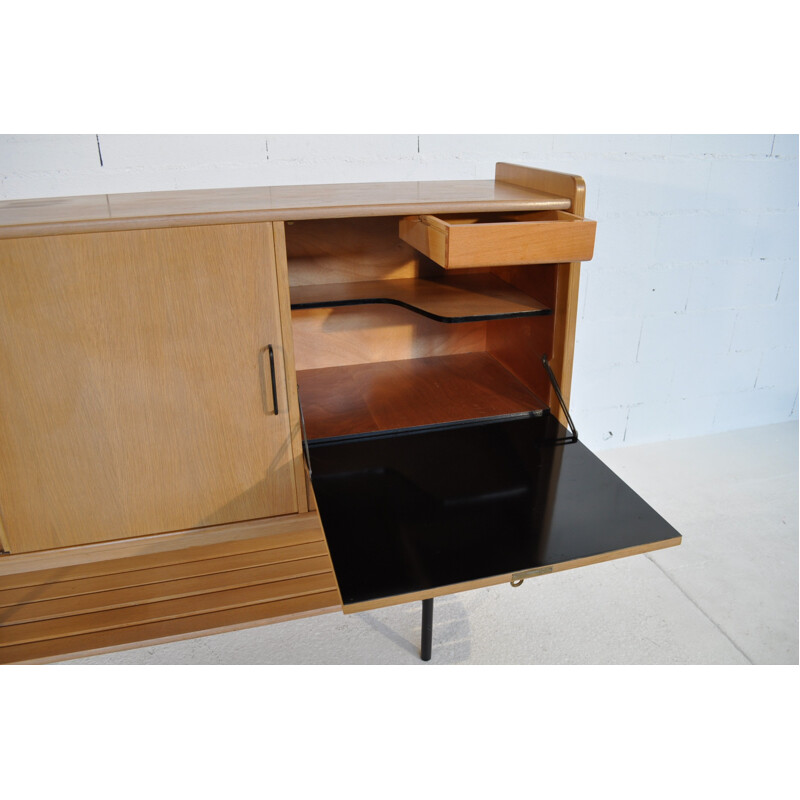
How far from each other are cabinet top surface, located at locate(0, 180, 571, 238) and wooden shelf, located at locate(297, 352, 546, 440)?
51 centimetres

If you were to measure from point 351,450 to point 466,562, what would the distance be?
19.2 inches

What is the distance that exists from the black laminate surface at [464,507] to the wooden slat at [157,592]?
0.23 meters

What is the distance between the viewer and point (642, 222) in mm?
2539

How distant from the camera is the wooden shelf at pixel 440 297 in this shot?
1591mm

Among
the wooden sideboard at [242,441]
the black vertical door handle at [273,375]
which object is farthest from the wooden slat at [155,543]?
the black vertical door handle at [273,375]

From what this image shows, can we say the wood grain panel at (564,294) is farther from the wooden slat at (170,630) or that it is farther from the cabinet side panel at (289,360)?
the wooden slat at (170,630)

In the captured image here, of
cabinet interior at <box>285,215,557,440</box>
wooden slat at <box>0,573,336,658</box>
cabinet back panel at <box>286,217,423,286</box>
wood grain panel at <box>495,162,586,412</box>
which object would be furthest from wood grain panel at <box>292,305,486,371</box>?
wooden slat at <box>0,573,336,658</box>

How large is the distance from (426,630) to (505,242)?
3.43ft

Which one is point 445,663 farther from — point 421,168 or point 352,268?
point 421,168

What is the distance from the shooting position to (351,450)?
1608 millimetres

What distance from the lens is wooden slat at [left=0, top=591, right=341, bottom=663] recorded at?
1.34 m

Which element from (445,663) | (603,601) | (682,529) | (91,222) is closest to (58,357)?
(91,222)

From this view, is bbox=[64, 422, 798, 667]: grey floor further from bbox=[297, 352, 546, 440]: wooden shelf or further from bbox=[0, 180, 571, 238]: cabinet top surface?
bbox=[0, 180, 571, 238]: cabinet top surface

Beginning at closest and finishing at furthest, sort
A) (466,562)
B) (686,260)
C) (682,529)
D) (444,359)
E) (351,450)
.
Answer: (466,562) → (351,450) → (444,359) → (682,529) → (686,260)
